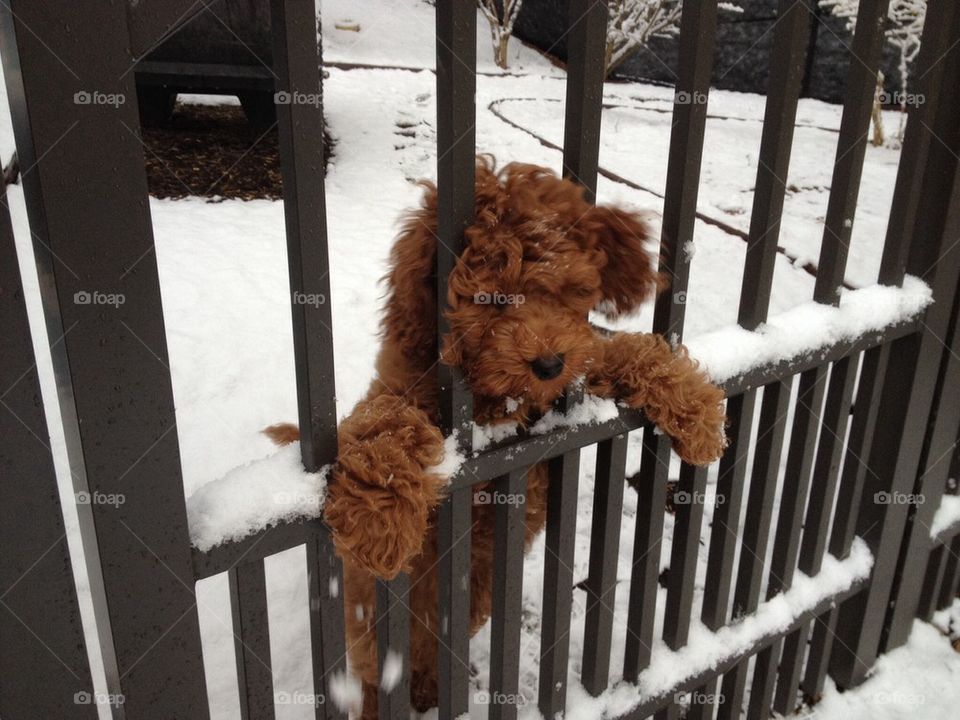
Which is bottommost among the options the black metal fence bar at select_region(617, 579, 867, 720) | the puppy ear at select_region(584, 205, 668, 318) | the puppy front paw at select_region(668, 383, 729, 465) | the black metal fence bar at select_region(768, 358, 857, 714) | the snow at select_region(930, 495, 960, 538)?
the black metal fence bar at select_region(617, 579, 867, 720)

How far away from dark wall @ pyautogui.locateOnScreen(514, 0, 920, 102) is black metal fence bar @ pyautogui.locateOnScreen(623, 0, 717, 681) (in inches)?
279

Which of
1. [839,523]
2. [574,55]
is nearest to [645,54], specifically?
[839,523]

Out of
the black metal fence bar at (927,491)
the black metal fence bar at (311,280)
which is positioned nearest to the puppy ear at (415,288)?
the black metal fence bar at (311,280)

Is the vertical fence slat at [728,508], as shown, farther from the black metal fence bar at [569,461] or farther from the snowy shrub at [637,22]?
the snowy shrub at [637,22]

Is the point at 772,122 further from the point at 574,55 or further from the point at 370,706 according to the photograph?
the point at 370,706

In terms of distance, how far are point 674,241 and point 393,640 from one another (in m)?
0.96

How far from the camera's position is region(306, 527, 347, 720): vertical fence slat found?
1.20 meters

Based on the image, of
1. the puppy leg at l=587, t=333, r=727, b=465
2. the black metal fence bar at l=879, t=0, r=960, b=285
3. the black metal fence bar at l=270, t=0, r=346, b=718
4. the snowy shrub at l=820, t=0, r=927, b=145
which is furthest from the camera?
the snowy shrub at l=820, t=0, r=927, b=145

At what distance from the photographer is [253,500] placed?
42.9 inches

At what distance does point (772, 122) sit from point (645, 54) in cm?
987

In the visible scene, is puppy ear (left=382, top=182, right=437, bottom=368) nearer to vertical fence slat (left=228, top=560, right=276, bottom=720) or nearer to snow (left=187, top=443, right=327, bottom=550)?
snow (left=187, top=443, right=327, bottom=550)

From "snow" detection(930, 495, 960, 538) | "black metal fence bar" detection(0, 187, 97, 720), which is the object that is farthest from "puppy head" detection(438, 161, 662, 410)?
"snow" detection(930, 495, 960, 538)

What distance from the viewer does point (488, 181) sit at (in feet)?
4.74

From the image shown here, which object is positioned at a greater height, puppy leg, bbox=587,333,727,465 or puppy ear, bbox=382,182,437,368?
puppy ear, bbox=382,182,437,368
